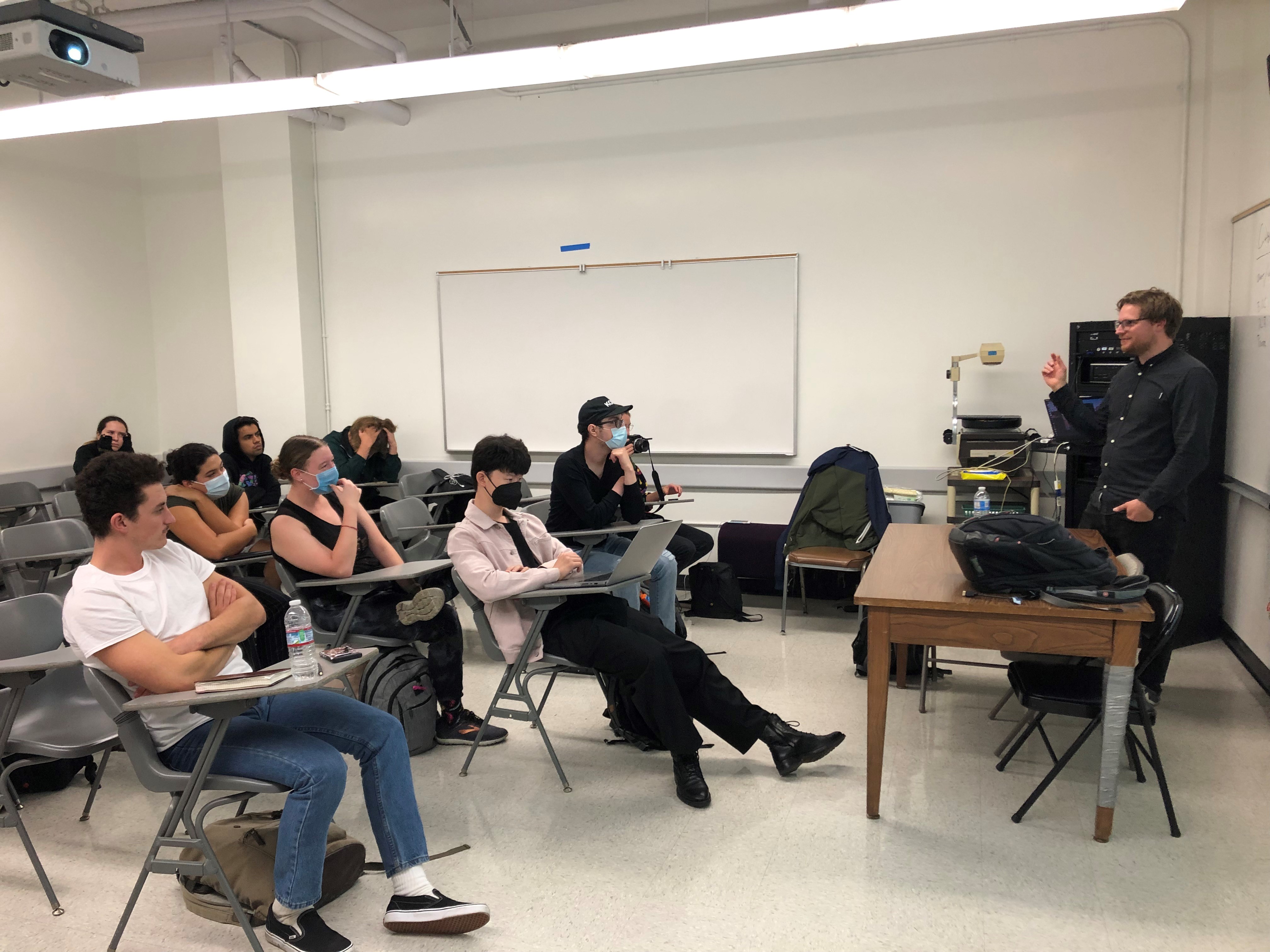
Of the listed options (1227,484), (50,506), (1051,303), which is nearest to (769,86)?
(1051,303)

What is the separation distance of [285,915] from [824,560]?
3.19 meters

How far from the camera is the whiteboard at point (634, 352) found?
572 cm

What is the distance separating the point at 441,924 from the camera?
2.21m

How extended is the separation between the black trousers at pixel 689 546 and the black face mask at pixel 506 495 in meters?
1.47

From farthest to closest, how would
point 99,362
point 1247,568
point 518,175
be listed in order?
point 99,362
point 518,175
point 1247,568

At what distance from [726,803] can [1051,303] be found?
373 centimetres

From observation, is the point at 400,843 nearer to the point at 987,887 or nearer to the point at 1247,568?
the point at 987,887

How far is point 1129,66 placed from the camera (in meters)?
4.96

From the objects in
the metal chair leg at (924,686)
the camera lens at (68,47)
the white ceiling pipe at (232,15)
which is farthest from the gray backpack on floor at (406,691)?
the white ceiling pipe at (232,15)

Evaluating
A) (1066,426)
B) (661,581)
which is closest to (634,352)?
(661,581)

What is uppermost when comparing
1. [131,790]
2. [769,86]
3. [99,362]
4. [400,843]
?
[769,86]

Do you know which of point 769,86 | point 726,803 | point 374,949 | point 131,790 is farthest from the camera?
point 769,86

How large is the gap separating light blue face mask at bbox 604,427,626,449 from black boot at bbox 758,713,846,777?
1.43 m

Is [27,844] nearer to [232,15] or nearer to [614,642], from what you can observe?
[614,642]
